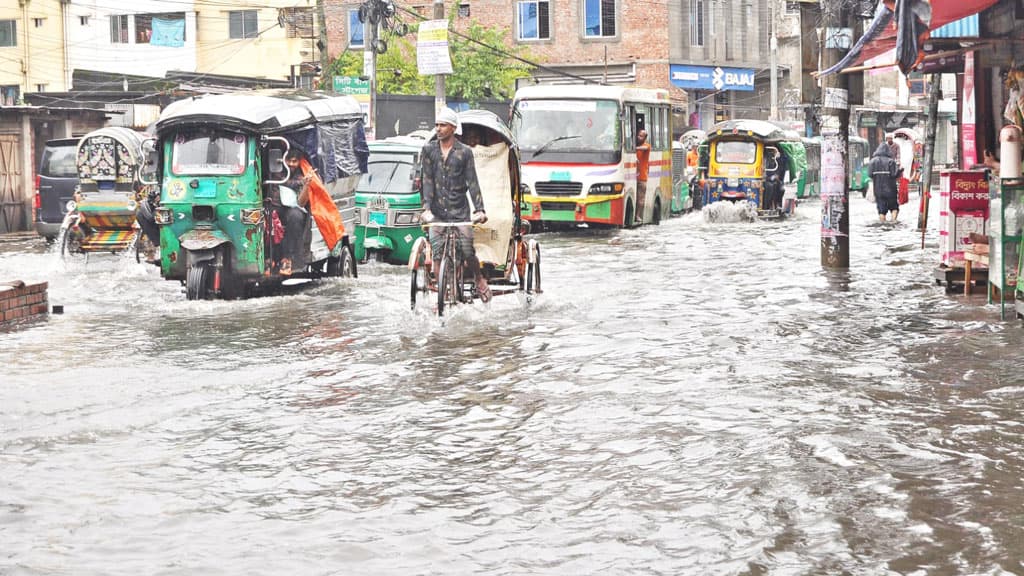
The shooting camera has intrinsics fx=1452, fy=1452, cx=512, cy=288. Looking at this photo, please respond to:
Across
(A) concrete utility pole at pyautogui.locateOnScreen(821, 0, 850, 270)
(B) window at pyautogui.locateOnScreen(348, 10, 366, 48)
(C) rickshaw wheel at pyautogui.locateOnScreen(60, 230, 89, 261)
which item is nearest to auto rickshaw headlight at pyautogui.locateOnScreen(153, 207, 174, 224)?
(C) rickshaw wheel at pyautogui.locateOnScreen(60, 230, 89, 261)

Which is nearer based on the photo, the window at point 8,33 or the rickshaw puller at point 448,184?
the rickshaw puller at point 448,184

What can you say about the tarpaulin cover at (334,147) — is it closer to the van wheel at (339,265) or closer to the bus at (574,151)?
the van wheel at (339,265)

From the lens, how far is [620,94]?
2800 centimetres

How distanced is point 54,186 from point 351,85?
8.43 m

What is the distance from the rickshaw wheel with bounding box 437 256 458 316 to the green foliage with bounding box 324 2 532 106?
119 feet

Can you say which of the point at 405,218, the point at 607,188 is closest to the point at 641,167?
the point at 607,188

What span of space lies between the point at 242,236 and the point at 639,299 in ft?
14.4

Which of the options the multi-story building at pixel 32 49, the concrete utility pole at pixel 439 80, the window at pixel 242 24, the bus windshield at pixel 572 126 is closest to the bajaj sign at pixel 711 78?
the window at pixel 242 24

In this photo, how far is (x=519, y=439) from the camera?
26.8 feet

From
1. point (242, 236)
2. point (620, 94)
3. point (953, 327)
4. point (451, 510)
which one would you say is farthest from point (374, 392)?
point (620, 94)

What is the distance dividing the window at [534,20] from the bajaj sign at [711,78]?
512cm

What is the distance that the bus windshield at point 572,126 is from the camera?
27.8m

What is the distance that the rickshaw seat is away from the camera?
559 inches

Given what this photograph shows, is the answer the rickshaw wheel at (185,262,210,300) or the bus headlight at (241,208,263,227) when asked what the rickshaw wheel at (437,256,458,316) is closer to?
the bus headlight at (241,208,263,227)
